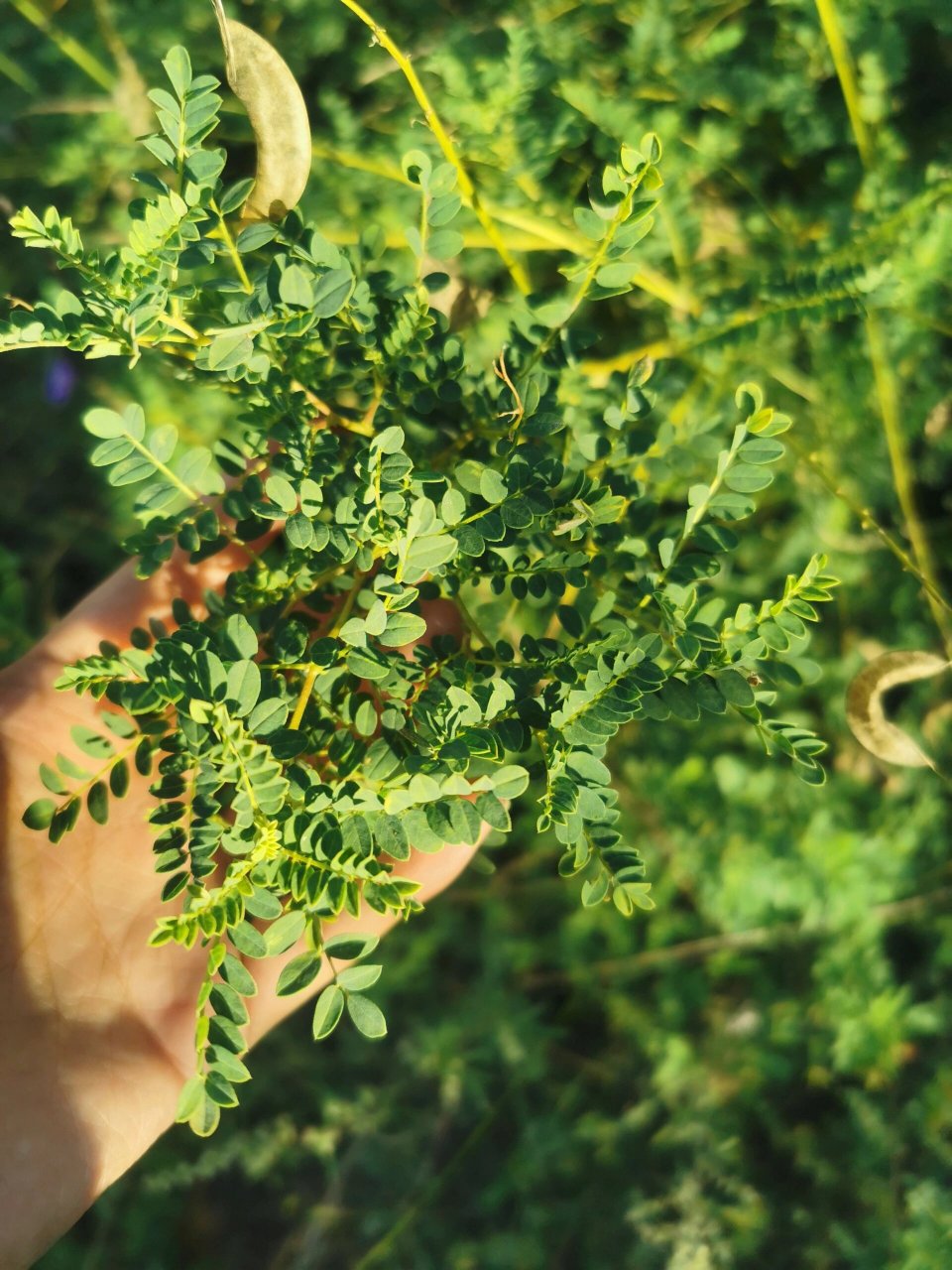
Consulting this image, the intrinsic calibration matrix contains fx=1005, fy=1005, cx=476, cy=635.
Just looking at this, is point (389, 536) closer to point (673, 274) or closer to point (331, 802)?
point (331, 802)

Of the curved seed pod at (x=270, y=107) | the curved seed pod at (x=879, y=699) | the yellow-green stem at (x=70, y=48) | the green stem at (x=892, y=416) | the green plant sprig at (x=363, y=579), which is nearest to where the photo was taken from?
the green plant sprig at (x=363, y=579)

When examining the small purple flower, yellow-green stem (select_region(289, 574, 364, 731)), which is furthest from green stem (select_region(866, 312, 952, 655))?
the small purple flower

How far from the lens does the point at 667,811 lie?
2590 millimetres

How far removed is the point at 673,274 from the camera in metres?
2.47

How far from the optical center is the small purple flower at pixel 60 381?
302cm

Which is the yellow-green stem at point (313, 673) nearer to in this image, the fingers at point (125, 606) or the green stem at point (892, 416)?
the fingers at point (125, 606)

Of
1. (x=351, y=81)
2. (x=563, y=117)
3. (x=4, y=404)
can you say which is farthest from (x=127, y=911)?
(x=351, y=81)

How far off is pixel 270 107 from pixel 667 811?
1847mm

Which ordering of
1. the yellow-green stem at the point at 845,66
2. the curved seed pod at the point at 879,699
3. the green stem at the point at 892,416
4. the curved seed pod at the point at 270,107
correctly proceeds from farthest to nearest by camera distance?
the green stem at the point at 892,416 → the yellow-green stem at the point at 845,66 → the curved seed pod at the point at 879,699 → the curved seed pod at the point at 270,107

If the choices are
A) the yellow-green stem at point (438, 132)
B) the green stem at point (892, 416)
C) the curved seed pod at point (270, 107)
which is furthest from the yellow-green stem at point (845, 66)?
the curved seed pod at point (270, 107)

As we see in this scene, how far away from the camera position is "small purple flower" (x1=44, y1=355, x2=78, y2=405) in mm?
3021

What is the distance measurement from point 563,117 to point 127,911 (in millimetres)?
1947

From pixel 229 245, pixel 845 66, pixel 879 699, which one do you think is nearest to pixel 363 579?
pixel 229 245

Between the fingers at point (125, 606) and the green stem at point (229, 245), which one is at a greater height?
the green stem at point (229, 245)
